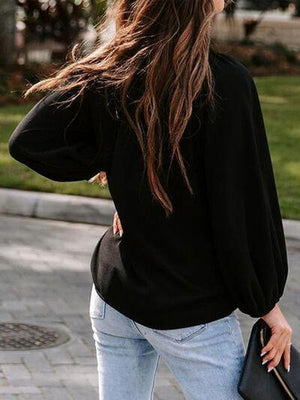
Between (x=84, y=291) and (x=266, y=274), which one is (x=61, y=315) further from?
(x=266, y=274)

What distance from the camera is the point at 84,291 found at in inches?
283

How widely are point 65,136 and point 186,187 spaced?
0.38 meters

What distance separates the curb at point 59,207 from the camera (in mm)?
9594

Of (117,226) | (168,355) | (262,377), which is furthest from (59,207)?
(262,377)

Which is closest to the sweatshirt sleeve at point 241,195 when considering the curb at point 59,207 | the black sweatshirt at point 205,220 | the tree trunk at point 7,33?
the black sweatshirt at point 205,220

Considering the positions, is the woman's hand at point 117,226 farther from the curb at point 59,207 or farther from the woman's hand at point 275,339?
the curb at point 59,207

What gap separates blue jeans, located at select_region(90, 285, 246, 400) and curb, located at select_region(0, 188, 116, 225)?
6588 mm

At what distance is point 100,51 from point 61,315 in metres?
3.95

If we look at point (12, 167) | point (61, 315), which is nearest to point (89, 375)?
point (61, 315)

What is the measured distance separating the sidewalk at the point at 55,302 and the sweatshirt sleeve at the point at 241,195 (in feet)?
8.43

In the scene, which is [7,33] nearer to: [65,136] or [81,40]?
[81,40]

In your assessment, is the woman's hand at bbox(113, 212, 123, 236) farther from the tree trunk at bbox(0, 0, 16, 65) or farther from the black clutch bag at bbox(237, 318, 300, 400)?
the tree trunk at bbox(0, 0, 16, 65)

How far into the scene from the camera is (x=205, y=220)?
269cm

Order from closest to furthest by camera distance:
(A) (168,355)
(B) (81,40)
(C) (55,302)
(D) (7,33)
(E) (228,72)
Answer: (E) (228,72) → (A) (168,355) → (C) (55,302) → (B) (81,40) → (D) (7,33)
